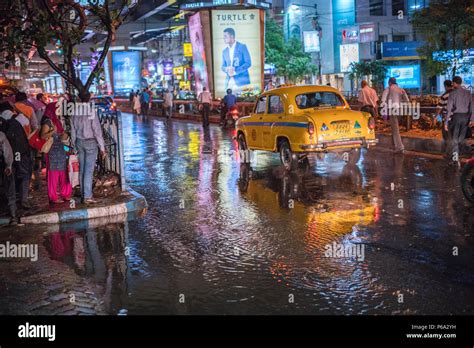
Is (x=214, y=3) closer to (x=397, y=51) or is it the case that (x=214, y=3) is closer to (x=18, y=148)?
(x=397, y=51)

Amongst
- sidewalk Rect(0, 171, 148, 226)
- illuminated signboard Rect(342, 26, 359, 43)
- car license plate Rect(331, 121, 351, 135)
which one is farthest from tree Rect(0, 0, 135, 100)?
illuminated signboard Rect(342, 26, 359, 43)

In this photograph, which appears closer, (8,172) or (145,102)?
(8,172)

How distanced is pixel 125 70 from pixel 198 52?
919 inches

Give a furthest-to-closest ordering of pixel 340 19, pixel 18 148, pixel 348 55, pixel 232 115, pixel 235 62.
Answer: pixel 340 19 < pixel 348 55 < pixel 235 62 < pixel 232 115 < pixel 18 148

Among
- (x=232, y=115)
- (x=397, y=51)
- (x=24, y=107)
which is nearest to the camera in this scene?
(x=24, y=107)

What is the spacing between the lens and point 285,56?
177ft

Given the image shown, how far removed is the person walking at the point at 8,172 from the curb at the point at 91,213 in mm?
215

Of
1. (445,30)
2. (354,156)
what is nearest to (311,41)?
(445,30)

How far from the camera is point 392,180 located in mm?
12055

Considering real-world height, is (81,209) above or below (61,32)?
below

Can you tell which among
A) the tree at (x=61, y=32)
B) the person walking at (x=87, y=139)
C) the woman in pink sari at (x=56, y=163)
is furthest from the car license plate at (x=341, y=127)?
the woman in pink sari at (x=56, y=163)

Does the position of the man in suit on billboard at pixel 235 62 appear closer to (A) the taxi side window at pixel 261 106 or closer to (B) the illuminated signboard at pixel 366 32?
(B) the illuminated signboard at pixel 366 32
